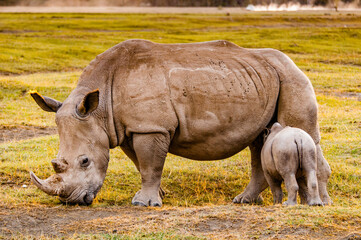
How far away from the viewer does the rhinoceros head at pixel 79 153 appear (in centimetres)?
742

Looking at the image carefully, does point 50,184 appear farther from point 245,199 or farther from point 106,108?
point 245,199

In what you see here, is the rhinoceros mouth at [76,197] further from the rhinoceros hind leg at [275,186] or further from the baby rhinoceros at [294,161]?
the baby rhinoceros at [294,161]

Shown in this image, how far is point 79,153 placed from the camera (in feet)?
24.7

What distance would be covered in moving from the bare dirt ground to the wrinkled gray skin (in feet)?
2.30

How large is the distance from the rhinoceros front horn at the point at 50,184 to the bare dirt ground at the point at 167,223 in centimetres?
32

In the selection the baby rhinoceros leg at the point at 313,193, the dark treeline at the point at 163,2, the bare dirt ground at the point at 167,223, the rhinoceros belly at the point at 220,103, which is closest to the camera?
the bare dirt ground at the point at 167,223

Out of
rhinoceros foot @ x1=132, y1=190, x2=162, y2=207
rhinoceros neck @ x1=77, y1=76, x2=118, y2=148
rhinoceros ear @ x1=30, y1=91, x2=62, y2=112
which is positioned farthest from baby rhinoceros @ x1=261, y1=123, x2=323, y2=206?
rhinoceros ear @ x1=30, y1=91, x2=62, y2=112

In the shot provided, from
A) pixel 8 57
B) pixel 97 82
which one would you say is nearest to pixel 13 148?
pixel 97 82

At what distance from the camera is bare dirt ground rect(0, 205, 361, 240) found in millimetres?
5812

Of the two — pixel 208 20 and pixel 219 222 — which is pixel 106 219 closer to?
pixel 219 222

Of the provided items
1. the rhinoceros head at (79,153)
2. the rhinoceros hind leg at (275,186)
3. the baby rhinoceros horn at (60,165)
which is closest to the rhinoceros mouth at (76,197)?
the rhinoceros head at (79,153)

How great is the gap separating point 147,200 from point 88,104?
1.47 metres

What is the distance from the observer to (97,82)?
787cm

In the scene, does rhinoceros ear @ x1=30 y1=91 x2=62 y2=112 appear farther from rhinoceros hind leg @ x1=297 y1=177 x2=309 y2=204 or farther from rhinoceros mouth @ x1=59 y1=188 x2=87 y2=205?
rhinoceros hind leg @ x1=297 y1=177 x2=309 y2=204
